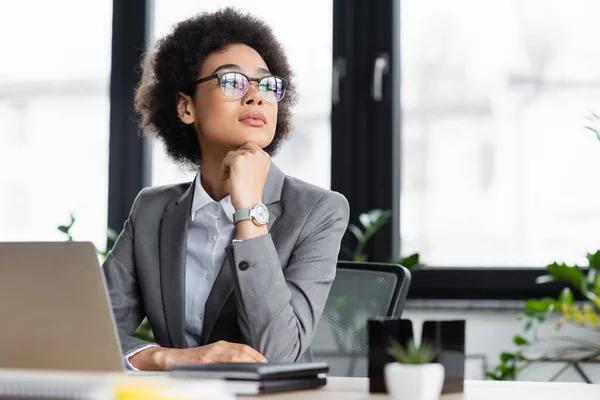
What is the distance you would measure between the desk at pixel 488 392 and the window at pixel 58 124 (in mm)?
2361

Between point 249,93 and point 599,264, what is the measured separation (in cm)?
118

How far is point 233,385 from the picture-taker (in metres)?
1.15

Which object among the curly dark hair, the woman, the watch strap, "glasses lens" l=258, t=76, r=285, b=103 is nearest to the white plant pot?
the woman

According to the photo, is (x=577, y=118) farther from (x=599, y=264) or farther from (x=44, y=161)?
(x=44, y=161)

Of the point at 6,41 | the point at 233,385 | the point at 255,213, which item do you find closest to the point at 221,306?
the point at 255,213

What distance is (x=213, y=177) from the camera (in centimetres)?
195

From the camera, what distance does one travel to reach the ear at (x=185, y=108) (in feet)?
6.49

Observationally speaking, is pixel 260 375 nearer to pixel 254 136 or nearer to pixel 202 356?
pixel 202 356

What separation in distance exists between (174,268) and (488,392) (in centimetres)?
82

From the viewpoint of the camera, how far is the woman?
1.62 m

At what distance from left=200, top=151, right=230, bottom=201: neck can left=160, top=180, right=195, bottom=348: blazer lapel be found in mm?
55

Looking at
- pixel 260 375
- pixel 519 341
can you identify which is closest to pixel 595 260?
pixel 519 341

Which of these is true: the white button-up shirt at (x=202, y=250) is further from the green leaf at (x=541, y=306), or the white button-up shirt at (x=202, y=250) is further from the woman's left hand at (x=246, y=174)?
the green leaf at (x=541, y=306)

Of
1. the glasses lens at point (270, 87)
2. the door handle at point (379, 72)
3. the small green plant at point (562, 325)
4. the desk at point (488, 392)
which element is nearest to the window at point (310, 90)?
the door handle at point (379, 72)
